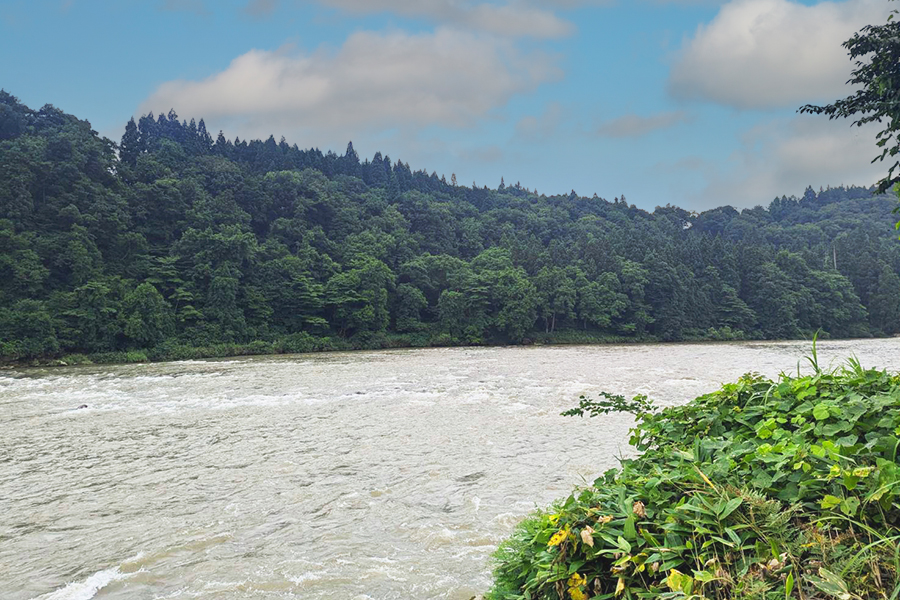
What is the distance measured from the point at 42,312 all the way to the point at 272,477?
110 feet

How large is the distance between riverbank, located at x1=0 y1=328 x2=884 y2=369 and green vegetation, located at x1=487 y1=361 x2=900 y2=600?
37.8 metres

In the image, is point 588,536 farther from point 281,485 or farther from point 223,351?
point 223,351

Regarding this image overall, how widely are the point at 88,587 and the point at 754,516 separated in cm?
608

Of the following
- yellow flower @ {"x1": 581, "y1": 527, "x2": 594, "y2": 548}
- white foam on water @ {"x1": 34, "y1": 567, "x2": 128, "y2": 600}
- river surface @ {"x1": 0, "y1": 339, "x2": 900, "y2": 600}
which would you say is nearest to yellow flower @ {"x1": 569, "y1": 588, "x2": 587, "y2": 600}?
yellow flower @ {"x1": 581, "y1": 527, "x2": 594, "y2": 548}

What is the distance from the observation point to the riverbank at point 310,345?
114ft

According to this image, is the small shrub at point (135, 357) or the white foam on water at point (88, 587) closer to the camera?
the white foam on water at point (88, 587)

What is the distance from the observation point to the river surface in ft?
18.6

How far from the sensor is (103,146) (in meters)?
54.6

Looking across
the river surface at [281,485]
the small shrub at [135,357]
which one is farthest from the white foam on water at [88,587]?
the small shrub at [135,357]

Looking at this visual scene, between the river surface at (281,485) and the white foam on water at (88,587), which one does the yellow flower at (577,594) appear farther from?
the white foam on water at (88,587)

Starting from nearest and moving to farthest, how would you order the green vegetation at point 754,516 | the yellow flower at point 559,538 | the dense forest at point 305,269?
the green vegetation at point 754,516 < the yellow flower at point 559,538 < the dense forest at point 305,269

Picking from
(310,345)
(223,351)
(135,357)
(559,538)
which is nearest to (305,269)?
(310,345)

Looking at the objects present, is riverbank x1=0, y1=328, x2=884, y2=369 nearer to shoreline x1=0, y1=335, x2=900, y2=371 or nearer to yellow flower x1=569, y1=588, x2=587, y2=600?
shoreline x1=0, y1=335, x2=900, y2=371

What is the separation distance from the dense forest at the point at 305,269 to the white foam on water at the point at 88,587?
34464 mm
